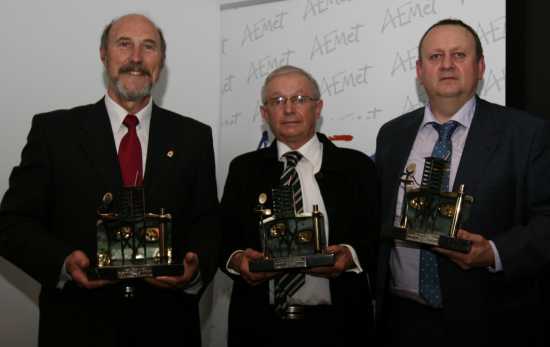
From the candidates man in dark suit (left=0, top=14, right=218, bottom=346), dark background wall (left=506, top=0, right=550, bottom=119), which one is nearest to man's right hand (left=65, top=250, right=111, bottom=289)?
man in dark suit (left=0, top=14, right=218, bottom=346)

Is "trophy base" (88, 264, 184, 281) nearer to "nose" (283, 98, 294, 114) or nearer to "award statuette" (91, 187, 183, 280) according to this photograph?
"award statuette" (91, 187, 183, 280)

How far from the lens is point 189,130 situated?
140 inches

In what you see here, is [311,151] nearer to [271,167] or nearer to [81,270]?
[271,167]

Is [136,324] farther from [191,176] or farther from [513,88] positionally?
[513,88]

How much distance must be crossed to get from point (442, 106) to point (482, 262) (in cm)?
89

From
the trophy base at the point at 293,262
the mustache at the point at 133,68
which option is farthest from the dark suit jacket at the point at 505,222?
the mustache at the point at 133,68

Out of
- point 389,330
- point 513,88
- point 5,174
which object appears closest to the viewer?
point 389,330

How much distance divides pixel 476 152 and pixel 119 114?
1.88 metres

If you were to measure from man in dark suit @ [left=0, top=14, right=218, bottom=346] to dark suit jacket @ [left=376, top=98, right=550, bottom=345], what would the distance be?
4.26 ft

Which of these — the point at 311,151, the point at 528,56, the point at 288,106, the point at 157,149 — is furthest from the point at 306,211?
the point at 528,56

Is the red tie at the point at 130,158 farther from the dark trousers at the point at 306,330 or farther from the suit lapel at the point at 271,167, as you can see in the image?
the dark trousers at the point at 306,330

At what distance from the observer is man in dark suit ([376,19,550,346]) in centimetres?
306

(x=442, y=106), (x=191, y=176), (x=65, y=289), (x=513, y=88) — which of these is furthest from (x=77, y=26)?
(x=513, y=88)

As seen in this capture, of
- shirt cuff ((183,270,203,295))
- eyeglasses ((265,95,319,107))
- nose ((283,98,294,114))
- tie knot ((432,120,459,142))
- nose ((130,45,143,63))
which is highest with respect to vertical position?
nose ((130,45,143,63))
